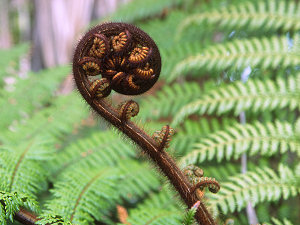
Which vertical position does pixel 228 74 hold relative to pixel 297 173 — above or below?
above

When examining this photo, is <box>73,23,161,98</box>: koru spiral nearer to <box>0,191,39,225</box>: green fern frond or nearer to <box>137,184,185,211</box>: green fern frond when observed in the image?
<box>0,191,39,225</box>: green fern frond

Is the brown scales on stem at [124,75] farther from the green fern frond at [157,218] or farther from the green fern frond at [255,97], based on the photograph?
the green fern frond at [255,97]

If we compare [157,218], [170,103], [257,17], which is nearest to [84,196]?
[157,218]

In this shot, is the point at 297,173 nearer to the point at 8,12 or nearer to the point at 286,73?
the point at 286,73

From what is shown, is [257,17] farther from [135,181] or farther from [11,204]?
[11,204]

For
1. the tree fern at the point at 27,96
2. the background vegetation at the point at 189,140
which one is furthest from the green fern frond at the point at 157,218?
the tree fern at the point at 27,96

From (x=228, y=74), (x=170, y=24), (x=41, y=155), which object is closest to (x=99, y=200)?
(x=41, y=155)
